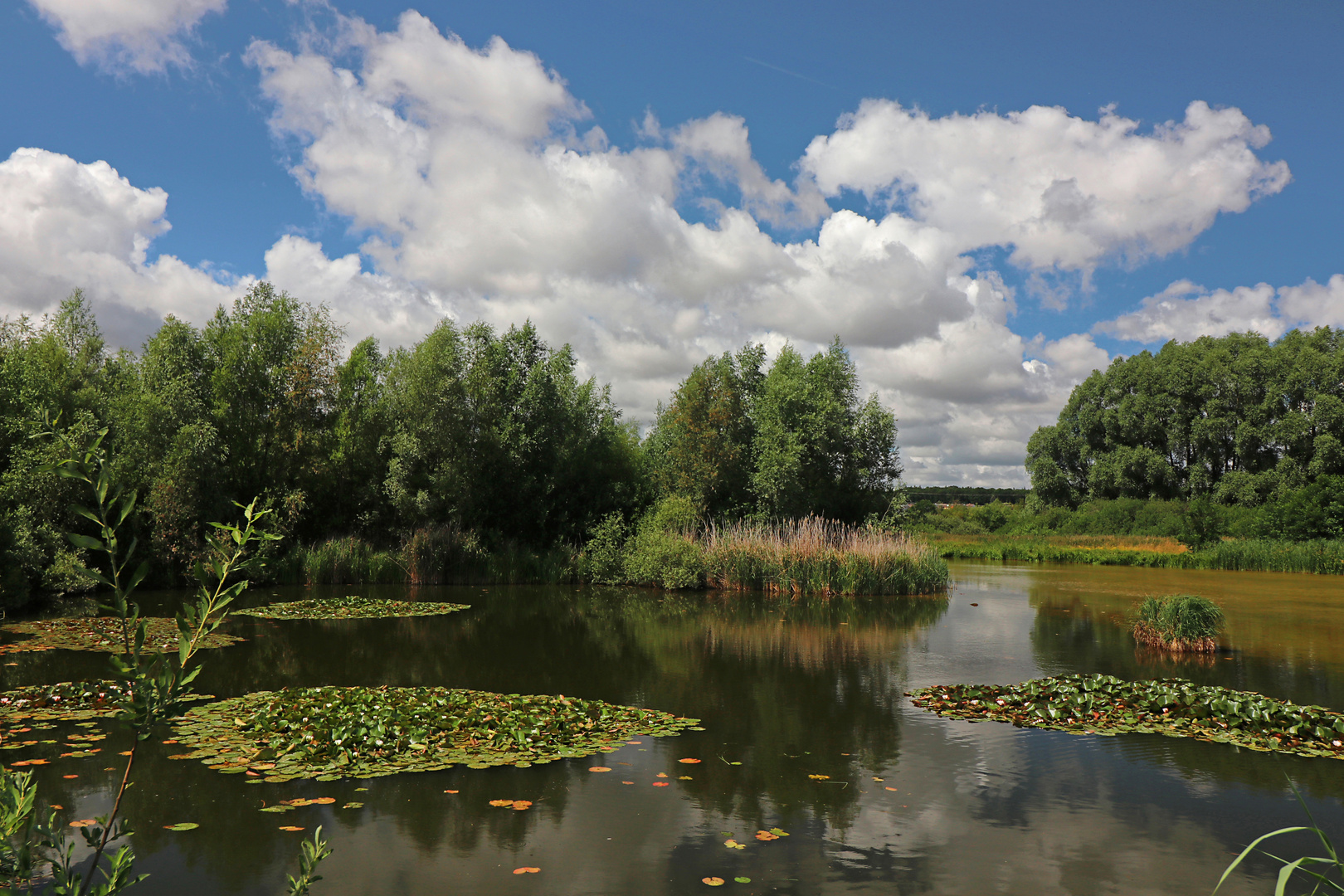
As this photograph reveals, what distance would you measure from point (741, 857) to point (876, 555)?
17.1 m

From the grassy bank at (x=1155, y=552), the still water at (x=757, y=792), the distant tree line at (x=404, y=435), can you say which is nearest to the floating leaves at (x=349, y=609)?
the still water at (x=757, y=792)

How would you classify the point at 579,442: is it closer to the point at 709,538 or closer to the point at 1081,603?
the point at 709,538

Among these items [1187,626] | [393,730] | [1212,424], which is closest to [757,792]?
[393,730]

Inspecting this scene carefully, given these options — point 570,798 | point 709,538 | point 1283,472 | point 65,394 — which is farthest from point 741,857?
point 1283,472

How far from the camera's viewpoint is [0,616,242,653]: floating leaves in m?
11.6

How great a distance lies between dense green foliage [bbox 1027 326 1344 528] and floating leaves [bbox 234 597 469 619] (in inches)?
1546

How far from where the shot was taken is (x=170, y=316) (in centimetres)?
2297

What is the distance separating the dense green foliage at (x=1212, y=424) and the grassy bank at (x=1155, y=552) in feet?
21.6

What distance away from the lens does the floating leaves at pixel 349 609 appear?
16.0 metres

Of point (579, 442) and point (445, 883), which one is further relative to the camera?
point (579, 442)

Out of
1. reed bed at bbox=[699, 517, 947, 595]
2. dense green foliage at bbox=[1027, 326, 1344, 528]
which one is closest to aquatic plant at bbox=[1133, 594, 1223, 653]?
reed bed at bbox=[699, 517, 947, 595]

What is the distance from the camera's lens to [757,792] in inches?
251

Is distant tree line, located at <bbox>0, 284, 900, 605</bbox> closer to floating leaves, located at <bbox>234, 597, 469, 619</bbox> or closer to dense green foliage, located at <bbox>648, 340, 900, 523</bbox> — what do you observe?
dense green foliage, located at <bbox>648, 340, 900, 523</bbox>

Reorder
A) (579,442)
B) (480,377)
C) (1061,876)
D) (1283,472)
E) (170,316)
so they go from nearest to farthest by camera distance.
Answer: (1061,876)
(170,316)
(480,377)
(579,442)
(1283,472)
